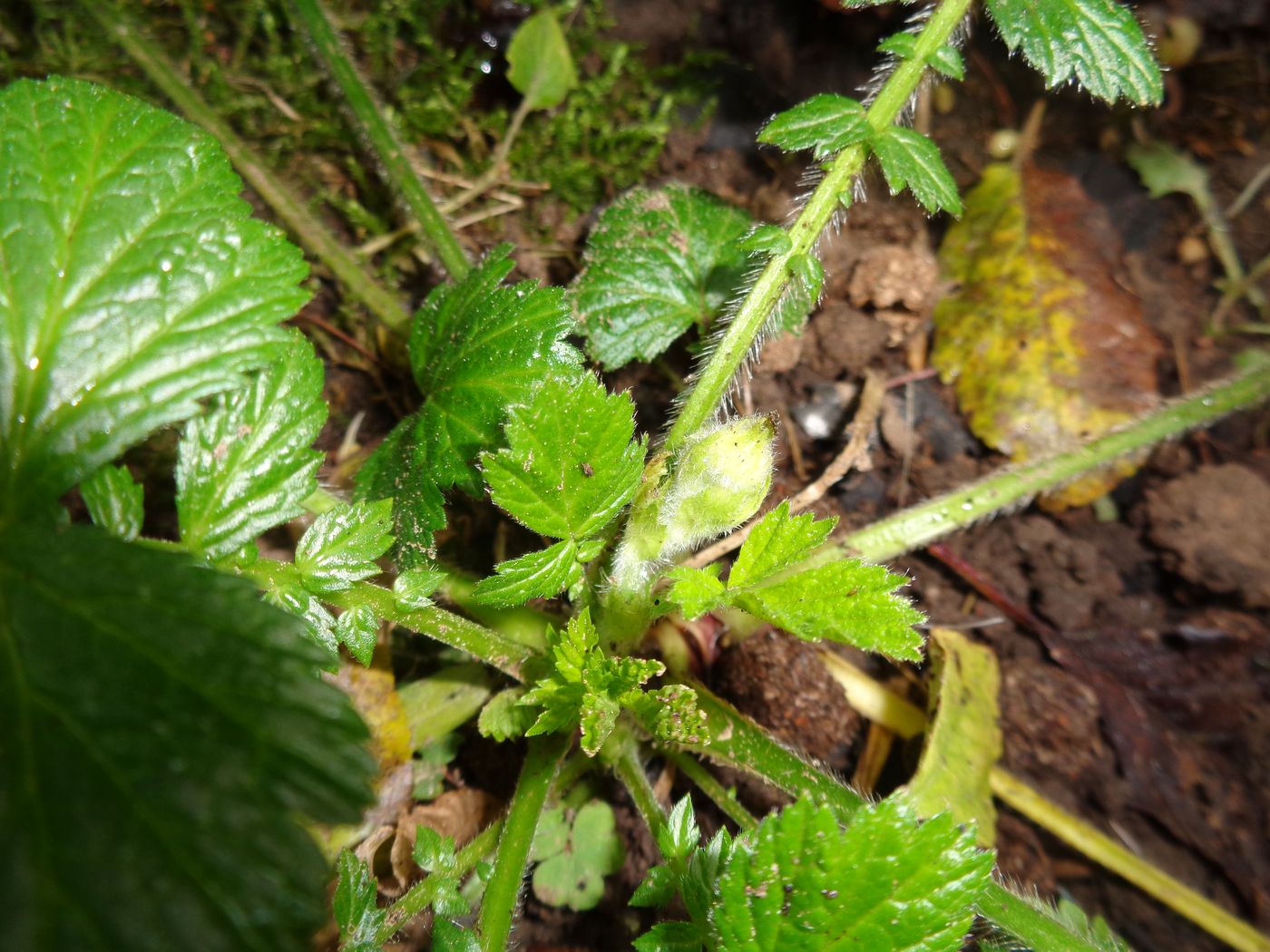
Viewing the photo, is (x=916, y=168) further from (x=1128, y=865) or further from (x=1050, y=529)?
(x=1128, y=865)

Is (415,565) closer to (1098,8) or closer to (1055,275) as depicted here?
(1098,8)

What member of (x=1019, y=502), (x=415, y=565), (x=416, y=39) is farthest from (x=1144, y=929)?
(x=416, y=39)

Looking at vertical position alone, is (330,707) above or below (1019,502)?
above

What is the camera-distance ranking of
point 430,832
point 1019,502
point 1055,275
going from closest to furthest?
point 430,832 < point 1019,502 < point 1055,275

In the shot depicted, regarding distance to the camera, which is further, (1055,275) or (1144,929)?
(1055,275)

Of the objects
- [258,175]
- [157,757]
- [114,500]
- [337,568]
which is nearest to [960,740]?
[337,568]

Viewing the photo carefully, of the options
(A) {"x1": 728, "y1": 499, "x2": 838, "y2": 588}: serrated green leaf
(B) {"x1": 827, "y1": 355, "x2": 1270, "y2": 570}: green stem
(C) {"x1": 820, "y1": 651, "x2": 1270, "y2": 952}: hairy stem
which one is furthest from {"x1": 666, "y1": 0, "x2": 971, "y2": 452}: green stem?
(C) {"x1": 820, "y1": 651, "x2": 1270, "y2": 952}: hairy stem

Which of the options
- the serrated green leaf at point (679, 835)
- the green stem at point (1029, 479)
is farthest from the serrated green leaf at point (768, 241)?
the serrated green leaf at point (679, 835)
